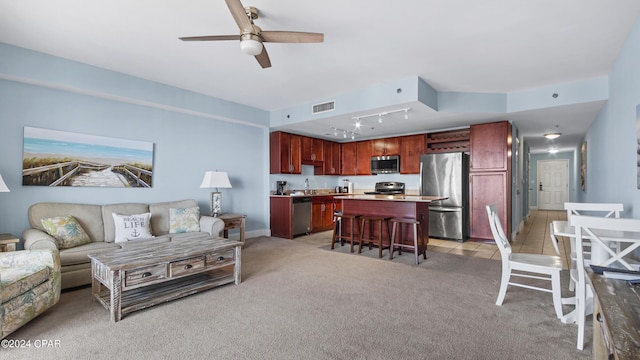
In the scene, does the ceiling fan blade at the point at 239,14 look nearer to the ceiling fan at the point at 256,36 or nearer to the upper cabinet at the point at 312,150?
the ceiling fan at the point at 256,36

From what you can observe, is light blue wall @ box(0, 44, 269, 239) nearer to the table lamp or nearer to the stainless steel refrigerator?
the table lamp

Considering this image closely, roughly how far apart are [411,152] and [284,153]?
2788 mm

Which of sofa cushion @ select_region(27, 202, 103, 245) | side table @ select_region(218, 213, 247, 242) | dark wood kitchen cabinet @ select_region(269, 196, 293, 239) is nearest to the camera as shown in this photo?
sofa cushion @ select_region(27, 202, 103, 245)

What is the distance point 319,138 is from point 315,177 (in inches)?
39.9

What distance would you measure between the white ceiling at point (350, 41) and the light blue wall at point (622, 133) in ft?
0.67

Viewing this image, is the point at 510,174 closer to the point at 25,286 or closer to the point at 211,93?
the point at 211,93

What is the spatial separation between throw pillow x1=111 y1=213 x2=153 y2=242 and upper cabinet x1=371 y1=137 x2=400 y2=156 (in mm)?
5100

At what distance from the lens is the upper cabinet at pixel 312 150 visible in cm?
695

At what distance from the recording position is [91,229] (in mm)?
3748

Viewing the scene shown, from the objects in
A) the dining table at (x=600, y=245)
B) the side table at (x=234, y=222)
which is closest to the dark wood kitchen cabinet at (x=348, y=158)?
the side table at (x=234, y=222)

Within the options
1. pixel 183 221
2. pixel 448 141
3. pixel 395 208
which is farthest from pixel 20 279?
pixel 448 141

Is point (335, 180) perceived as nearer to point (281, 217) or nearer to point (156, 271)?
point (281, 217)

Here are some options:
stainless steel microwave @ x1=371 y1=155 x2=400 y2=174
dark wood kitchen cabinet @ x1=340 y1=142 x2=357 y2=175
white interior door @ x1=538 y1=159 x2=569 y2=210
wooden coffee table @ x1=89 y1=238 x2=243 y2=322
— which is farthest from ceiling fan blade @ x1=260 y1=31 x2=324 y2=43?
white interior door @ x1=538 y1=159 x2=569 y2=210

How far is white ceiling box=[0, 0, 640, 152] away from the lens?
2596 millimetres
